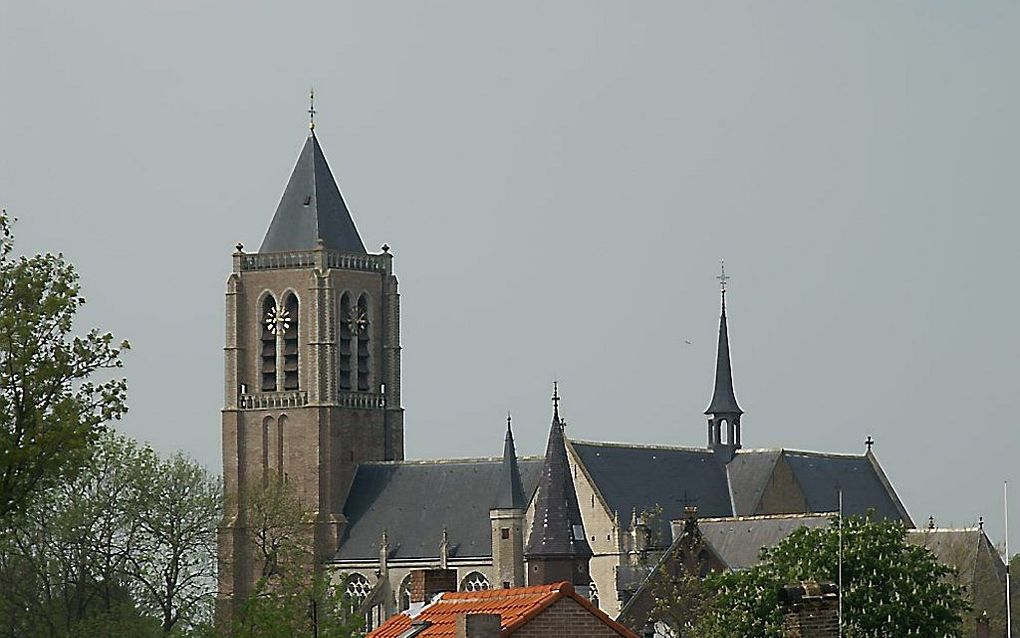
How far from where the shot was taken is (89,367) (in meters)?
37.7

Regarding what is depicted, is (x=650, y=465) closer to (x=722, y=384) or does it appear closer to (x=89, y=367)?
(x=722, y=384)

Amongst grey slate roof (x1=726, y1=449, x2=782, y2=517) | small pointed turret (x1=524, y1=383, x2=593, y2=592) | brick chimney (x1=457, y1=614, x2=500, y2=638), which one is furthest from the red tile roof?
grey slate roof (x1=726, y1=449, x2=782, y2=517)

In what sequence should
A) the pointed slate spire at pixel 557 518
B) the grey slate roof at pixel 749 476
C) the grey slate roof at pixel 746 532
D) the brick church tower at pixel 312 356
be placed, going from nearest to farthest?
the pointed slate spire at pixel 557 518 → the grey slate roof at pixel 746 532 → the grey slate roof at pixel 749 476 → the brick church tower at pixel 312 356

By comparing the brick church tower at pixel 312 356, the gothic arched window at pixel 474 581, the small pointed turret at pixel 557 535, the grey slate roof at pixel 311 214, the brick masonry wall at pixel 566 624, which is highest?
the grey slate roof at pixel 311 214

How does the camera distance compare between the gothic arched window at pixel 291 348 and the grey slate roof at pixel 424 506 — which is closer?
the grey slate roof at pixel 424 506

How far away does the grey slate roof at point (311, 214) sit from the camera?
390 feet

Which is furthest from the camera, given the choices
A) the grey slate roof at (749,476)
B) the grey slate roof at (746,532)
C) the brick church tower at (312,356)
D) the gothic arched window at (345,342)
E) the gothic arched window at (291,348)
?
the gothic arched window at (345,342)

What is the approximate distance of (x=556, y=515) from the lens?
3669 inches

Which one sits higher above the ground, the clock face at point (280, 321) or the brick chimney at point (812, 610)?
the clock face at point (280, 321)

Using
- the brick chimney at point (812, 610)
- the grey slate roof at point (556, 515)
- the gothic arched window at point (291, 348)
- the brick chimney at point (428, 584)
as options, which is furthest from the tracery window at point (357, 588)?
the brick chimney at point (812, 610)

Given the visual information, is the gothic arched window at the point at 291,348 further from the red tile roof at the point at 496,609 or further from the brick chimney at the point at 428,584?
the red tile roof at the point at 496,609

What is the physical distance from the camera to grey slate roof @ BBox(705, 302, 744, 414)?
113938 millimetres

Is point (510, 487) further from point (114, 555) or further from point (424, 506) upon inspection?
point (114, 555)

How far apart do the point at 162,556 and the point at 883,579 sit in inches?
1171
